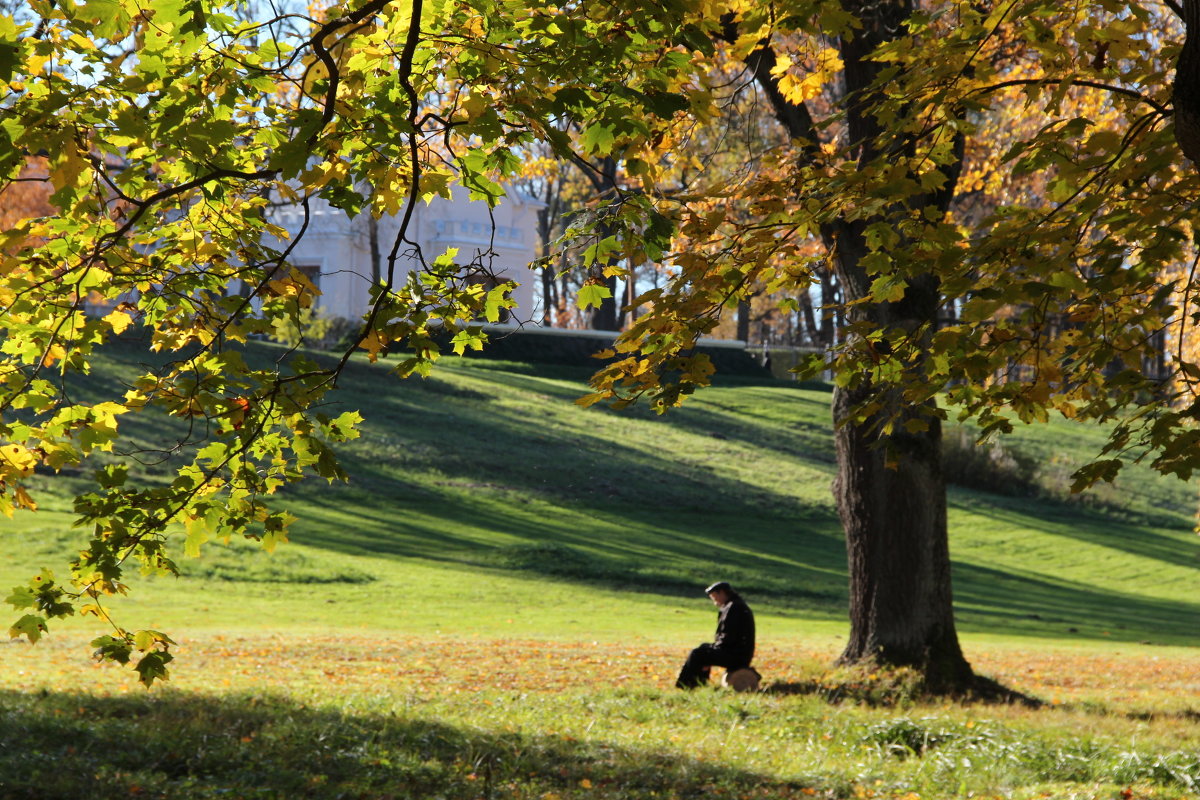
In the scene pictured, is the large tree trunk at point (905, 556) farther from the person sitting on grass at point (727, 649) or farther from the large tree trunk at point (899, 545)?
the person sitting on grass at point (727, 649)

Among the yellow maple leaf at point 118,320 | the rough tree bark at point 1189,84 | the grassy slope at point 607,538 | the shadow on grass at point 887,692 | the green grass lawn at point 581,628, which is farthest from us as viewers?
the grassy slope at point 607,538

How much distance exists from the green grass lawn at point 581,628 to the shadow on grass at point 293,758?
25 mm

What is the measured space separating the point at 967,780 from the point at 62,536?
15747 mm

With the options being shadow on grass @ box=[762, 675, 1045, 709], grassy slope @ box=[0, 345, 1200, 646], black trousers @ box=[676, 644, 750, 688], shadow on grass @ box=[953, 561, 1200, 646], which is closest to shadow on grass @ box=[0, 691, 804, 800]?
black trousers @ box=[676, 644, 750, 688]

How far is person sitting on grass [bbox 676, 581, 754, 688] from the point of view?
10078 millimetres

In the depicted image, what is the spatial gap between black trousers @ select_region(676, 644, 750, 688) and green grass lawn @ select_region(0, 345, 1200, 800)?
0.33 meters

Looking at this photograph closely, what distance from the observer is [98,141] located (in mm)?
4434

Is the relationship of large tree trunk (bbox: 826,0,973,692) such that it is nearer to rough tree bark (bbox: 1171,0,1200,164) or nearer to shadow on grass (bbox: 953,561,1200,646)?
rough tree bark (bbox: 1171,0,1200,164)

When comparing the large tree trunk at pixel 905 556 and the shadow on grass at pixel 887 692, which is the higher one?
the large tree trunk at pixel 905 556

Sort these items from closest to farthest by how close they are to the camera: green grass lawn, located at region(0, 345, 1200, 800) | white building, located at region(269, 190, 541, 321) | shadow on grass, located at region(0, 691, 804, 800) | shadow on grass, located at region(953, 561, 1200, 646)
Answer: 1. shadow on grass, located at region(0, 691, 804, 800)
2. green grass lawn, located at region(0, 345, 1200, 800)
3. shadow on grass, located at region(953, 561, 1200, 646)
4. white building, located at region(269, 190, 541, 321)

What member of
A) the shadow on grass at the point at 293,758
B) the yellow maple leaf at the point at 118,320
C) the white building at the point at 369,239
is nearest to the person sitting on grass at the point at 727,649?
the shadow on grass at the point at 293,758

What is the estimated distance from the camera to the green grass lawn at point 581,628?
6.96 m

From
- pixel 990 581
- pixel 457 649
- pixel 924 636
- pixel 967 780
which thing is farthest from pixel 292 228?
pixel 967 780

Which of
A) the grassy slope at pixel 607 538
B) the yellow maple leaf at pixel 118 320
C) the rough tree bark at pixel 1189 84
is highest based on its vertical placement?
the rough tree bark at pixel 1189 84
